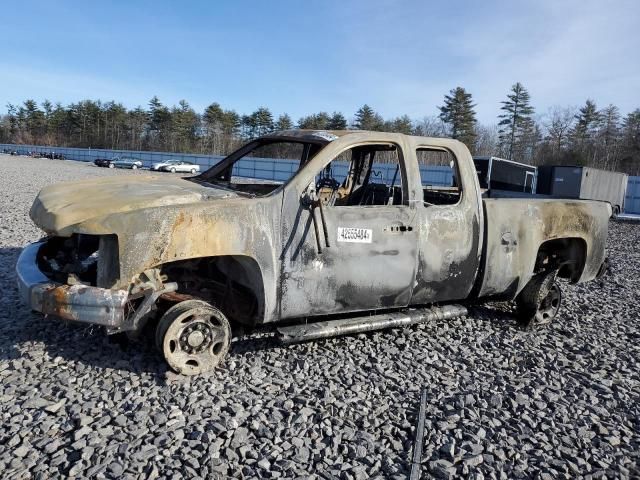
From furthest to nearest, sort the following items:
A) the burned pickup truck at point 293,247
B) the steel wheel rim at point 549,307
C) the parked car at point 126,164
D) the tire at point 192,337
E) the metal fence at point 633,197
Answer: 1. the parked car at point 126,164
2. the metal fence at point 633,197
3. the steel wheel rim at point 549,307
4. the tire at point 192,337
5. the burned pickup truck at point 293,247

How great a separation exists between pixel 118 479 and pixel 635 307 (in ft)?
21.4

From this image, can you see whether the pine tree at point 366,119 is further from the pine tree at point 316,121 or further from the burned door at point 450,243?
the burned door at point 450,243

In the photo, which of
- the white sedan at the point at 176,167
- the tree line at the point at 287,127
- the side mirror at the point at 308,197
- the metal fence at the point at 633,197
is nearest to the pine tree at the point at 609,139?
the tree line at the point at 287,127

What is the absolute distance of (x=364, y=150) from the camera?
17.5 ft

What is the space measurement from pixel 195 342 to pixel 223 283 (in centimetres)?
69

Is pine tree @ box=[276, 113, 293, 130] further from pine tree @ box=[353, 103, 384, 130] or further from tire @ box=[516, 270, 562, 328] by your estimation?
tire @ box=[516, 270, 562, 328]

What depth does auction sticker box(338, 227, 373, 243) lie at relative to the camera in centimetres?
418

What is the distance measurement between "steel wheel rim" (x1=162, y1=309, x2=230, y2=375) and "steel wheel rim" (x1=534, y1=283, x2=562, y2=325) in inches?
142

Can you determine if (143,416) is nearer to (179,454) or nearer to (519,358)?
(179,454)

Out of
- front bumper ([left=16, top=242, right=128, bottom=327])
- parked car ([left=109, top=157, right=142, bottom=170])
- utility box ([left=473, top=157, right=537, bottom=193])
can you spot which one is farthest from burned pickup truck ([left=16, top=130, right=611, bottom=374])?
parked car ([left=109, top=157, right=142, bottom=170])

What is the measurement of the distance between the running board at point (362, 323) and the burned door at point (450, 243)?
0.46 feet

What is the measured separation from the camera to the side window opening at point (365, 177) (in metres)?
4.88

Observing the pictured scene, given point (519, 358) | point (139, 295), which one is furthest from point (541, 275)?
point (139, 295)

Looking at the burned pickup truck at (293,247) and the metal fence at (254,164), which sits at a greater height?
the metal fence at (254,164)
